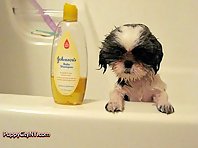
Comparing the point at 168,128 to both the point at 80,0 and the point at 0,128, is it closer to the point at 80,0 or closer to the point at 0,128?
the point at 0,128

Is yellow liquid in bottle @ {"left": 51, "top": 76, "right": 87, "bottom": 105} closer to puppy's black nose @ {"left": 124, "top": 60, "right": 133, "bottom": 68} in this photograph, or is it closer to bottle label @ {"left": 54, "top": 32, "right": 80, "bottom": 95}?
bottle label @ {"left": 54, "top": 32, "right": 80, "bottom": 95}

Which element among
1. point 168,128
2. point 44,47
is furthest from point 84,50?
point 44,47

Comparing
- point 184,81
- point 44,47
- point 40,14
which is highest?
point 40,14

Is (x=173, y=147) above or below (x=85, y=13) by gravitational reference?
below

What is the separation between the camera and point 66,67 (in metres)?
0.77

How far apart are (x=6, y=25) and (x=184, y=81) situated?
0.70 metres

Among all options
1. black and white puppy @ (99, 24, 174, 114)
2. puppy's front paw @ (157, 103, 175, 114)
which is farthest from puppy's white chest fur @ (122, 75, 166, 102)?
Answer: puppy's front paw @ (157, 103, 175, 114)

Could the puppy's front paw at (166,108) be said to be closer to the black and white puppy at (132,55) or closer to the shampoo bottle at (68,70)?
the black and white puppy at (132,55)

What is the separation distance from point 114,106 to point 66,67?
0.45 ft

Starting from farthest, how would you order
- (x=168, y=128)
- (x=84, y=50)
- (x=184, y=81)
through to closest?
1. (x=184, y=81)
2. (x=84, y=50)
3. (x=168, y=128)

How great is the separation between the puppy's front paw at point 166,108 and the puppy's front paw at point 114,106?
0.24ft

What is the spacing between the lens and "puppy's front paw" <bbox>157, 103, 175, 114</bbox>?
0.70 m

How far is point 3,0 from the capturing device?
143cm

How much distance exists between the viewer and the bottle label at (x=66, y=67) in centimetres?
76
